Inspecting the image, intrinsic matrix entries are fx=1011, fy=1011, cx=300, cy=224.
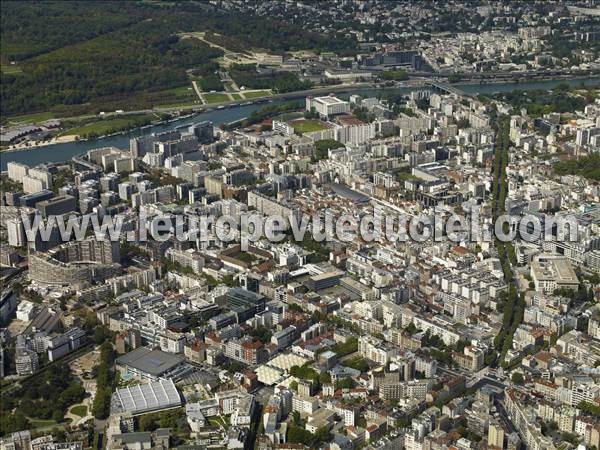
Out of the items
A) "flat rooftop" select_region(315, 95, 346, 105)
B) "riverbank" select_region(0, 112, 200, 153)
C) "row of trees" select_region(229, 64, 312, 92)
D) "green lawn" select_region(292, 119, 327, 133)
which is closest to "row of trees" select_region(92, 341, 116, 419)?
"riverbank" select_region(0, 112, 200, 153)

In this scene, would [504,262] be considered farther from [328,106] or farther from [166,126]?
[166,126]

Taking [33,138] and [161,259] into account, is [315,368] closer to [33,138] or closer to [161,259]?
[161,259]

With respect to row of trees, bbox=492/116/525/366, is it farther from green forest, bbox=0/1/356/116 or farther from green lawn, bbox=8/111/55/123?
green lawn, bbox=8/111/55/123

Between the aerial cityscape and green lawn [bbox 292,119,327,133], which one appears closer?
the aerial cityscape

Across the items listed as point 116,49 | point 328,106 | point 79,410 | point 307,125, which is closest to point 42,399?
point 79,410

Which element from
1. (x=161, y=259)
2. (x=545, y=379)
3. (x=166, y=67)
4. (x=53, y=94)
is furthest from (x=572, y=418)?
(x=166, y=67)
